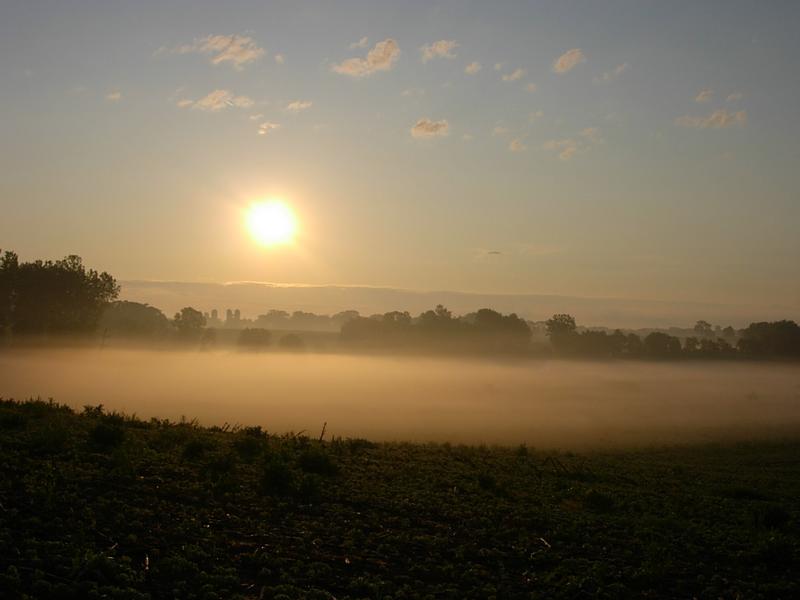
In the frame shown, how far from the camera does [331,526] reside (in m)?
17.7

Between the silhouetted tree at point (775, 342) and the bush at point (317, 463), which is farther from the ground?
the silhouetted tree at point (775, 342)

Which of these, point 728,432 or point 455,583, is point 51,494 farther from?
point 728,432

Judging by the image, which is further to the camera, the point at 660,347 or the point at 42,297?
the point at 660,347

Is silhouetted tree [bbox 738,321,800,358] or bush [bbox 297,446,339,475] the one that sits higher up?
silhouetted tree [bbox 738,321,800,358]

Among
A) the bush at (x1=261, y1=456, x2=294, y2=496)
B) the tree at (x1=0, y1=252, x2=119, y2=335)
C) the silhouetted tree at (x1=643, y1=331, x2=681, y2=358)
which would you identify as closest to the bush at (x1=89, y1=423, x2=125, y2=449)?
the bush at (x1=261, y1=456, x2=294, y2=496)

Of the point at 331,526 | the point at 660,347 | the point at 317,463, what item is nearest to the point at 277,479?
the point at 317,463

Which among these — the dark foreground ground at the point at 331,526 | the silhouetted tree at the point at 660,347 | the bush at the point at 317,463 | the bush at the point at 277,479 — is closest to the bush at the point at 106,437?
the dark foreground ground at the point at 331,526

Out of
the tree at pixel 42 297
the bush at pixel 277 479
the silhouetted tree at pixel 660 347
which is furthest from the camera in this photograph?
the silhouetted tree at pixel 660 347

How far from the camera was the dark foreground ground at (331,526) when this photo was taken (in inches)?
542

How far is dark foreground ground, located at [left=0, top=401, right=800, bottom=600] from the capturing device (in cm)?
1376

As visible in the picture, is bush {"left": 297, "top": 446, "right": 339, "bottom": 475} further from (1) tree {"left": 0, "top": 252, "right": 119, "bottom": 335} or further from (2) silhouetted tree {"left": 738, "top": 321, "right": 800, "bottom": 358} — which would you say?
(2) silhouetted tree {"left": 738, "top": 321, "right": 800, "bottom": 358}

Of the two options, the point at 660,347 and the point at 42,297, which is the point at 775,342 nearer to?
the point at 660,347

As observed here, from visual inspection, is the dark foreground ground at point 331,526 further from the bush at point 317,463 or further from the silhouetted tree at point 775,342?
the silhouetted tree at point 775,342

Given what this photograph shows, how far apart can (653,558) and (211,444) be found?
657 inches
